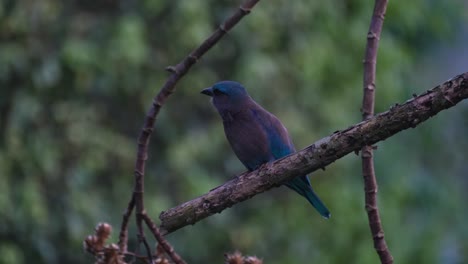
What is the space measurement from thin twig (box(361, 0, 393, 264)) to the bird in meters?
1.05

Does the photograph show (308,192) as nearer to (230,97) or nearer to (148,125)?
(230,97)

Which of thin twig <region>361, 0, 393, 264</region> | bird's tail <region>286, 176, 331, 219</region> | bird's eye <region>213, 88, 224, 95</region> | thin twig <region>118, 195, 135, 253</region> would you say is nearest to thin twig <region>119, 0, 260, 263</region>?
thin twig <region>118, 195, 135, 253</region>

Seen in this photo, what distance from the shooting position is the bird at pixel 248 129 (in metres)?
4.25

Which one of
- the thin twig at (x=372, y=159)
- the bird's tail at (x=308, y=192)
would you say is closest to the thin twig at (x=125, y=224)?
the thin twig at (x=372, y=159)

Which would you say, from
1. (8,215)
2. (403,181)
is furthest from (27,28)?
(403,181)

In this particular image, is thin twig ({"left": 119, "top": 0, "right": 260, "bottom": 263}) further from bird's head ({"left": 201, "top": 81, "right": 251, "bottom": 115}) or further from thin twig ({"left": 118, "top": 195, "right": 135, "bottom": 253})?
bird's head ({"left": 201, "top": 81, "right": 251, "bottom": 115})

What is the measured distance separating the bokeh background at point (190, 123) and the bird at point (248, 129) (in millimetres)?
2280

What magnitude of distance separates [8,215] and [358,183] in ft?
10.6

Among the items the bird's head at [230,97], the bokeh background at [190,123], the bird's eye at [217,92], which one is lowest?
the bird's head at [230,97]

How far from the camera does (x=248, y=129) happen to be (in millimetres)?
4301

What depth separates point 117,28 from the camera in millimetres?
6824

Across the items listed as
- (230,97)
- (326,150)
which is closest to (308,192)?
(230,97)

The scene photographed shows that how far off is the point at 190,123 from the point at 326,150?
15.3ft

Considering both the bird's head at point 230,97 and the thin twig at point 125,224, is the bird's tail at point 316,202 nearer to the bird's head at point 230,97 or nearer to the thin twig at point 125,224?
the bird's head at point 230,97
